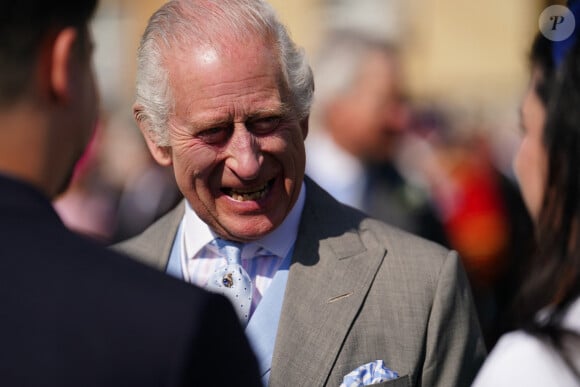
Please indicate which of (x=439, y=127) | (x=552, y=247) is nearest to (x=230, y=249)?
(x=552, y=247)

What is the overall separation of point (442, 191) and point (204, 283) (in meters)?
3.95

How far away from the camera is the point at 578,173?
7.00ft

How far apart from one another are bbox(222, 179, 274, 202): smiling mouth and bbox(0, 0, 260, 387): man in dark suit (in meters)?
1.24

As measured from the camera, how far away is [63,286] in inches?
67.7

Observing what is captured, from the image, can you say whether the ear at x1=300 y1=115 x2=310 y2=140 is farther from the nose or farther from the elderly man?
the nose

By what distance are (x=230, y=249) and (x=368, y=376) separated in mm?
584

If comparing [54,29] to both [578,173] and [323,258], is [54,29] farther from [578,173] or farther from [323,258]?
[323,258]

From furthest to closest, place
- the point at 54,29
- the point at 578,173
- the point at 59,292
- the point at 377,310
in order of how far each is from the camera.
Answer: the point at 377,310 → the point at 578,173 → the point at 54,29 → the point at 59,292

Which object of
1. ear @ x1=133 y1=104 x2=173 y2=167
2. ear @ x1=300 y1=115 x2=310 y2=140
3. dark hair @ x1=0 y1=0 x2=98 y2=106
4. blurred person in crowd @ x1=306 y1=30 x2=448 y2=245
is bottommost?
blurred person in crowd @ x1=306 y1=30 x2=448 y2=245

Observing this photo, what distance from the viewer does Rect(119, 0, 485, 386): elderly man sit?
9.96 ft

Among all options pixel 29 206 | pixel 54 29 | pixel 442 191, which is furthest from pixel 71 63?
pixel 442 191

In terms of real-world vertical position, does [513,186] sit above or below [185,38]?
below

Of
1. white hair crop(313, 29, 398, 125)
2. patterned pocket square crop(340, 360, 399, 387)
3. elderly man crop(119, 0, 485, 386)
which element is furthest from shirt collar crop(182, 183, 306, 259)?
white hair crop(313, 29, 398, 125)

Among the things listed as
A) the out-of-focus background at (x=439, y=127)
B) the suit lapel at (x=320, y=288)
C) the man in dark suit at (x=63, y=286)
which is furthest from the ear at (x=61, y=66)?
the suit lapel at (x=320, y=288)
